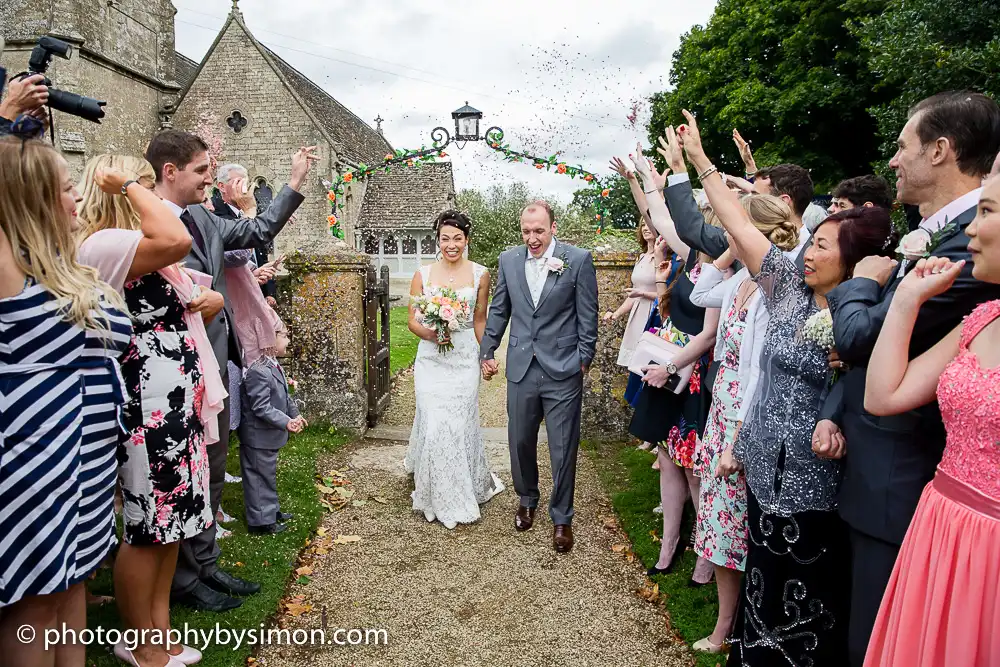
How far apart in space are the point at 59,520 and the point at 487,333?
3552mm

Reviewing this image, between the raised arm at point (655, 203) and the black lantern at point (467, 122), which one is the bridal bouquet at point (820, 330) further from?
the black lantern at point (467, 122)

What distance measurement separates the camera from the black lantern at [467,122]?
924 cm

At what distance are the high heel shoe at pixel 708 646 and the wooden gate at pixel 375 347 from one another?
17.2 feet

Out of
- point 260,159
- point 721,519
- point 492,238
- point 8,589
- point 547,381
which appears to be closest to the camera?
point 8,589

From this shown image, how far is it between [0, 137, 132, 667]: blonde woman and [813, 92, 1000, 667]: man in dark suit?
283cm

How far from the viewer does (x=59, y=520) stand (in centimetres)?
234

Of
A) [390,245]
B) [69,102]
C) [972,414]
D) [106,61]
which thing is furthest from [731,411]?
[390,245]

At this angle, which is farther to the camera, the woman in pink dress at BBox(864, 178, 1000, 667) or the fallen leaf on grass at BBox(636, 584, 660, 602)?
the fallen leaf on grass at BBox(636, 584, 660, 602)

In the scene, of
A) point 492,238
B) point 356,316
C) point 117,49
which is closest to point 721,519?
point 356,316

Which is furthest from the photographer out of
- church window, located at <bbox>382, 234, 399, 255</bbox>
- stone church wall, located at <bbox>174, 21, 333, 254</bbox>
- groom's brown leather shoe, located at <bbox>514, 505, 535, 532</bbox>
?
church window, located at <bbox>382, 234, 399, 255</bbox>

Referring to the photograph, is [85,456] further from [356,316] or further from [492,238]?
[492,238]

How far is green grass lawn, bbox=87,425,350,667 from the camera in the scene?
349cm

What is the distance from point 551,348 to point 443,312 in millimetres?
1009

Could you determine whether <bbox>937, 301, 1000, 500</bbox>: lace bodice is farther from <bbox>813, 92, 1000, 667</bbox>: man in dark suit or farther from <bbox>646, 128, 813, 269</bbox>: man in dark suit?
<bbox>646, 128, 813, 269</bbox>: man in dark suit
